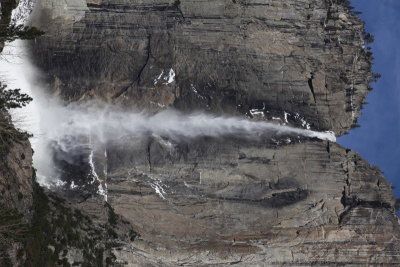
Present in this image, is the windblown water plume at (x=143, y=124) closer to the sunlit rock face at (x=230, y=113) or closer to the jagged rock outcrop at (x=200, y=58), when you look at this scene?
the sunlit rock face at (x=230, y=113)

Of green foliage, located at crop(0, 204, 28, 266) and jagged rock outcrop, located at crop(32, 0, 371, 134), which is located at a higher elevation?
jagged rock outcrop, located at crop(32, 0, 371, 134)

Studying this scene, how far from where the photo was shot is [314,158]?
51.6 meters

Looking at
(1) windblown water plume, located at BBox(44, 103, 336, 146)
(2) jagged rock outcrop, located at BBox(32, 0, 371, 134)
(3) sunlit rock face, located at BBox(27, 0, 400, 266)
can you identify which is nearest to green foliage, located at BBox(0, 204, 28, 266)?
(3) sunlit rock face, located at BBox(27, 0, 400, 266)

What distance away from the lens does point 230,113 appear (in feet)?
174

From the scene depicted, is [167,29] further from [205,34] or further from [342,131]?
[342,131]

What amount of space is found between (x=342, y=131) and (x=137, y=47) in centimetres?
1991

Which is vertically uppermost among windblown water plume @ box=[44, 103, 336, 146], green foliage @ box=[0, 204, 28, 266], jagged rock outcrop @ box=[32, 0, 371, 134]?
jagged rock outcrop @ box=[32, 0, 371, 134]

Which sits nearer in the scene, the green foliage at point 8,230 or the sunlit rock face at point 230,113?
the green foliage at point 8,230

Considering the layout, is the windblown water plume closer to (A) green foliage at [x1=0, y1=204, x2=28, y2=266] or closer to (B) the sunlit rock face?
(B) the sunlit rock face

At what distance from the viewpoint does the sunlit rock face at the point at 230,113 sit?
163 ft

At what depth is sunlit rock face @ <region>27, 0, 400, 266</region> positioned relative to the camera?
163 ft

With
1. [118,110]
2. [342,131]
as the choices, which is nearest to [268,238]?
[342,131]

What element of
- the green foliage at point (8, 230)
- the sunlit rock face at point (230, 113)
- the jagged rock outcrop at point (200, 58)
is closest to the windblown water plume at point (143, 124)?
the sunlit rock face at point (230, 113)

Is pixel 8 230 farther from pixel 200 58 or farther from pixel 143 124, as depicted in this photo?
pixel 200 58
